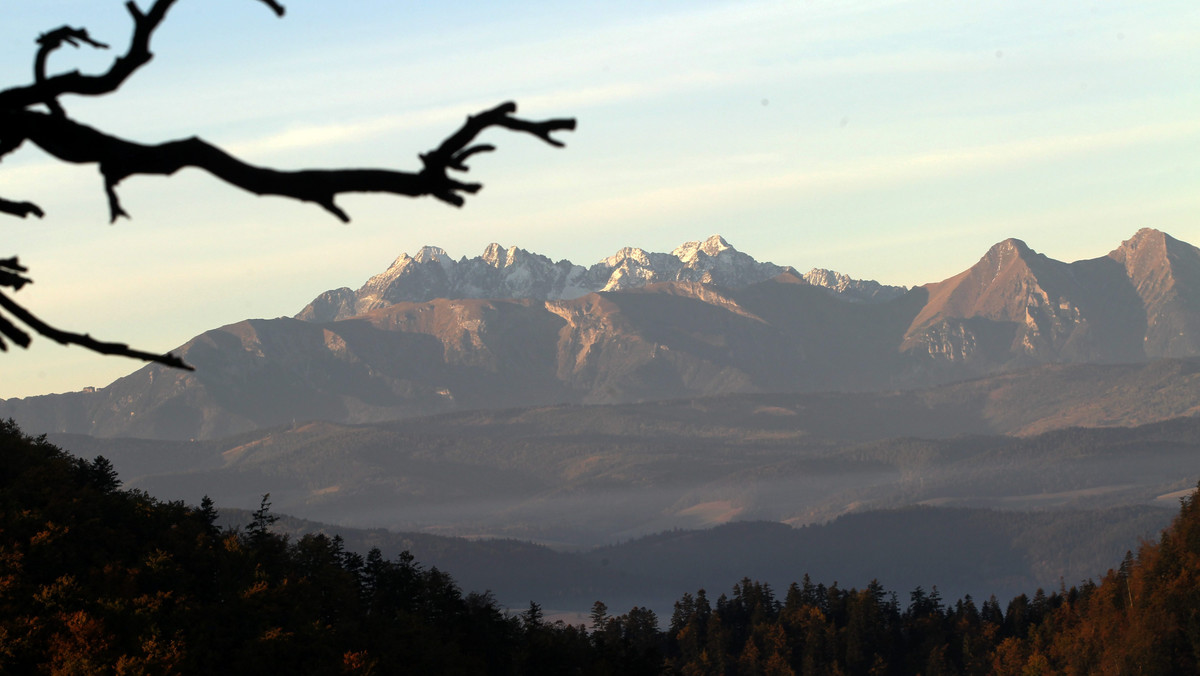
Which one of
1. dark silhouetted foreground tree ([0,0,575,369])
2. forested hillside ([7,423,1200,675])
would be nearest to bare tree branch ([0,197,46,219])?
dark silhouetted foreground tree ([0,0,575,369])

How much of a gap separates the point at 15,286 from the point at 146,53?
308 centimetres

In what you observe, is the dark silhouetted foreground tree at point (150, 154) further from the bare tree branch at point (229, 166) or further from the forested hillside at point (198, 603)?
the forested hillside at point (198, 603)

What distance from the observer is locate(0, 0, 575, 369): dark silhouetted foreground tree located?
12.6 m

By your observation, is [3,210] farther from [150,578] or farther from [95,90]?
[150,578]

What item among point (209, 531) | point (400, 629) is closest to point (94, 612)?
point (400, 629)

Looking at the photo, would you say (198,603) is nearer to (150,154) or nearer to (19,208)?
(19,208)

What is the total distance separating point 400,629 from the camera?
13100cm

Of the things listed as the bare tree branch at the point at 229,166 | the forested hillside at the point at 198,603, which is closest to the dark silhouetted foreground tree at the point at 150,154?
the bare tree branch at the point at 229,166

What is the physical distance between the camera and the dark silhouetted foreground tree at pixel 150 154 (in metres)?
12.6

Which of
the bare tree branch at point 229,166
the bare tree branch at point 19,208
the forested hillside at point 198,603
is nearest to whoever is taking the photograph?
the bare tree branch at point 229,166

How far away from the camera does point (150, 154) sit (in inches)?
501

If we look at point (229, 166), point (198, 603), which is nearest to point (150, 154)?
point (229, 166)

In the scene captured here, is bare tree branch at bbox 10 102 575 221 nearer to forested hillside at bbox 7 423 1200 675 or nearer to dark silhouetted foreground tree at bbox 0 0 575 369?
dark silhouetted foreground tree at bbox 0 0 575 369

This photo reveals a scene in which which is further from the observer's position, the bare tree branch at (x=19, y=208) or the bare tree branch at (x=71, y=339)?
the bare tree branch at (x=19, y=208)
